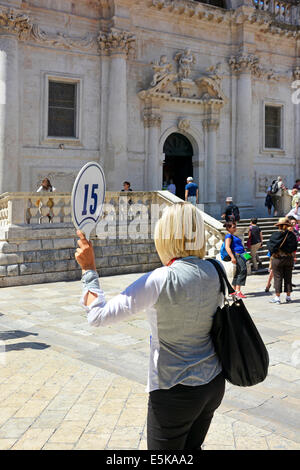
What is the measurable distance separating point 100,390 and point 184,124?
1712 centimetres

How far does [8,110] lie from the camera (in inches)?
656

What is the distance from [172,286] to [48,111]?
16992mm


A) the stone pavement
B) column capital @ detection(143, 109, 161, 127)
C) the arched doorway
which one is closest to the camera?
the stone pavement

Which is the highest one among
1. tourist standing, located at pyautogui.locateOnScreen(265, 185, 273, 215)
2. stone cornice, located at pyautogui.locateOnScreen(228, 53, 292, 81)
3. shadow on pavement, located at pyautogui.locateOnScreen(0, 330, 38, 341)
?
stone cornice, located at pyautogui.locateOnScreen(228, 53, 292, 81)

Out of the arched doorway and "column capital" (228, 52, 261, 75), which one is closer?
the arched doorway

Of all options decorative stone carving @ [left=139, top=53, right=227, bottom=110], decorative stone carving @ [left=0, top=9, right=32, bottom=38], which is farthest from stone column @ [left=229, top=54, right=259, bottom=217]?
decorative stone carving @ [left=0, top=9, right=32, bottom=38]

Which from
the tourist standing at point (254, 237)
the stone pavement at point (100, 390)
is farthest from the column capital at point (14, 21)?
the stone pavement at point (100, 390)

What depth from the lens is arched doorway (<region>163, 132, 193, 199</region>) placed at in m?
21.5

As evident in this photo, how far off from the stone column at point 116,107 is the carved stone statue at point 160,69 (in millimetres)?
1336

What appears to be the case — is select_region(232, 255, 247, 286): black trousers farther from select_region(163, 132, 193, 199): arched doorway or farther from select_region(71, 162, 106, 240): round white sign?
select_region(163, 132, 193, 199): arched doorway

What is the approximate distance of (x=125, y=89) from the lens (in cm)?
1912

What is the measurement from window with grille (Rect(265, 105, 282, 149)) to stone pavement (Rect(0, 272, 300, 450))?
54.0 feet
